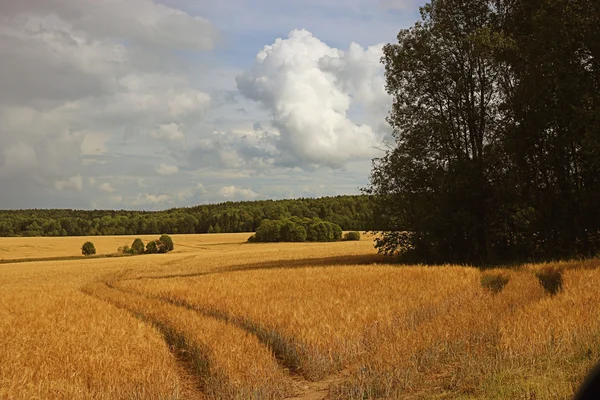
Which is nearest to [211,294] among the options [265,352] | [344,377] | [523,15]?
[265,352]

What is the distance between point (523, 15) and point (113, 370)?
29923mm

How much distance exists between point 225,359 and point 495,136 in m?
25.7

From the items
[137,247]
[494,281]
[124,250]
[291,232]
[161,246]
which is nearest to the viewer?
[494,281]

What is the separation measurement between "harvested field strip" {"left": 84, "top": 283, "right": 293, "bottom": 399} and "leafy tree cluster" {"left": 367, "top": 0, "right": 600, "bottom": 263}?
64.3ft

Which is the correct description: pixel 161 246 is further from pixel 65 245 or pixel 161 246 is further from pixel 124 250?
pixel 65 245

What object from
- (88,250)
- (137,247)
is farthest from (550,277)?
(137,247)

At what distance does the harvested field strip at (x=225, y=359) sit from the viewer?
8.31 metres

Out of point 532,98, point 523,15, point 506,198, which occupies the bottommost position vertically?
point 506,198

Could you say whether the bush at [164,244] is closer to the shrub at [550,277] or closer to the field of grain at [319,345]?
the field of grain at [319,345]

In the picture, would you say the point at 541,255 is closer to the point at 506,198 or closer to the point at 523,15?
the point at 506,198

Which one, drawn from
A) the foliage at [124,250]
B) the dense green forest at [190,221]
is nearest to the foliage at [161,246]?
the foliage at [124,250]

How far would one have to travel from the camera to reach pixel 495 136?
30047 millimetres

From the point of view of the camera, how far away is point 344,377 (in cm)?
897

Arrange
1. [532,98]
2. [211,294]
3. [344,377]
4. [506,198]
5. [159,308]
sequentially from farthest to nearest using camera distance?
[506,198], [532,98], [211,294], [159,308], [344,377]
